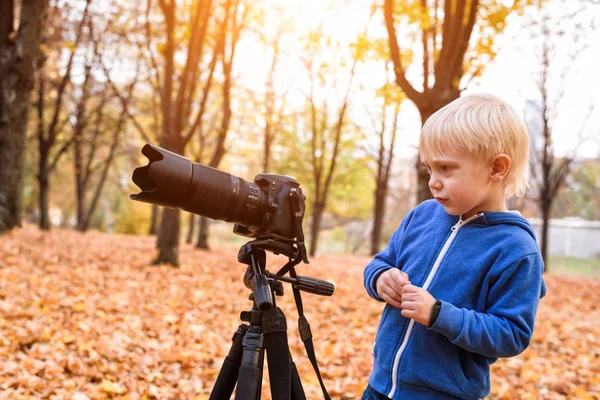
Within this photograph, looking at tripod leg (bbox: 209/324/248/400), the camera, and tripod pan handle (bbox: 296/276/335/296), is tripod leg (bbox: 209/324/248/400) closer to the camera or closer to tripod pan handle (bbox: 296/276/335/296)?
tripod pan handle (bbox: 296/276/335/296)

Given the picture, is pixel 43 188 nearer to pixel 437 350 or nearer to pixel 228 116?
pixel 228 116

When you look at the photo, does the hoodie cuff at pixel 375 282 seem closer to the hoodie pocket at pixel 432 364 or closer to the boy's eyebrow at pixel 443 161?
the hoodie pocket at pixel 432 364

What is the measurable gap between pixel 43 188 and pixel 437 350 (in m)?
15.0

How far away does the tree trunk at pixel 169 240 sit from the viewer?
8.76 metres

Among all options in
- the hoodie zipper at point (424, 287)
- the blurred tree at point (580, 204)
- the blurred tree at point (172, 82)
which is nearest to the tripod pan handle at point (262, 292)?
the hoodie zipper at point (424, 287)

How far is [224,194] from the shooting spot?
1686 millimetres

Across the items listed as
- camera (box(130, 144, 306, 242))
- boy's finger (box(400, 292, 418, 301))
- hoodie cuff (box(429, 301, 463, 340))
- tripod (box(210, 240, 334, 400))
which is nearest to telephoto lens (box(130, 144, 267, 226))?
camera (box(130, 144, 306, 242))

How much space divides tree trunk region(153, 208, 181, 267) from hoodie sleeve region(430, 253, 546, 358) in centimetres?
787

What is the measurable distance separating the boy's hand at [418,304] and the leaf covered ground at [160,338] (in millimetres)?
2262

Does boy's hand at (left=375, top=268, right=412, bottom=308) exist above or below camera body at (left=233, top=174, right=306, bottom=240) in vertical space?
below

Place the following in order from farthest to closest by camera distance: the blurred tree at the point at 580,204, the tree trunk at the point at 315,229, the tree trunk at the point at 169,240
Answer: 1. the blurred tree at the point at 580,204
2. the tree trunk at the point at 315,229
3. the tree trunk at the point at 169,240

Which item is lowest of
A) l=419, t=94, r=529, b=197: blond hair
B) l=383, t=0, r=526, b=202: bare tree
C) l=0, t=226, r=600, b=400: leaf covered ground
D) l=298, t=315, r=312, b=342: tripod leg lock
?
l=0, t=226, r=600, b=400: leaf covered ground

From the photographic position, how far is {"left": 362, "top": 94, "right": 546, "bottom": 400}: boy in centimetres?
132

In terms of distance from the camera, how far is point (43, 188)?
14203mm
